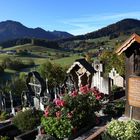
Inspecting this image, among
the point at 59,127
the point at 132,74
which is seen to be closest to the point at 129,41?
the point at 132,74

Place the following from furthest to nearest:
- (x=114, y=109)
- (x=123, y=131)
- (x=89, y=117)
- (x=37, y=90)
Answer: (x=37, y=90), (x=114, y=109), (x=89, y=117), (x=123, y=131)

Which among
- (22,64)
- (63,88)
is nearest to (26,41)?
(22,64)

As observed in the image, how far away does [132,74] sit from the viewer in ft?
64.7

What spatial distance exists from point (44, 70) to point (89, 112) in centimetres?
4435

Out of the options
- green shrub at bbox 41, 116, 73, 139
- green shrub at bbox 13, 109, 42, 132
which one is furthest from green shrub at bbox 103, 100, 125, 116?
green shrub at bbox 13, 109, 42, 132

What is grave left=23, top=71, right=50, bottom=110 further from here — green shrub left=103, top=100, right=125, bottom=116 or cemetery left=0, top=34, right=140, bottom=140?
green shrub left=103, top=100, right=125, bottom=116

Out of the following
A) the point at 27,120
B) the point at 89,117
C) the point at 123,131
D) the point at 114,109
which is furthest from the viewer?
the point at 27,120

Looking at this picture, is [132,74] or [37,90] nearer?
[132,74]

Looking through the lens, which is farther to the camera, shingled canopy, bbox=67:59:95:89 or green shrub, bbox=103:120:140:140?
shingled canopy, bbox=67:59:95:89

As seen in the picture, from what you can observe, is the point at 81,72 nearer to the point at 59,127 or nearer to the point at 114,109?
the point at 114,109

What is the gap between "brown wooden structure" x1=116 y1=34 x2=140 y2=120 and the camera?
19.4 metres

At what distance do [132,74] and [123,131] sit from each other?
4.59m

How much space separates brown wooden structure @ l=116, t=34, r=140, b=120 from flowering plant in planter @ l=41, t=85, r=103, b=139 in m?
2.37

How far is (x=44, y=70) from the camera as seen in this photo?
64.8 m
